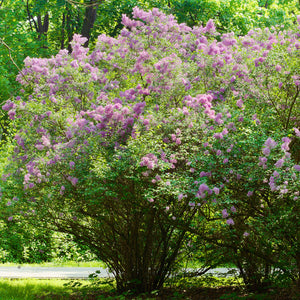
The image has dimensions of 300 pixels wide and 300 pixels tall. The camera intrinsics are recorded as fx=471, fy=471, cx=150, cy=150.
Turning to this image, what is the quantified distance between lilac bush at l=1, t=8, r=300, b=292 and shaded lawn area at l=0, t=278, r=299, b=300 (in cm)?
34

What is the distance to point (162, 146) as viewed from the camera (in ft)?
23.0

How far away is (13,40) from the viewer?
1825cm

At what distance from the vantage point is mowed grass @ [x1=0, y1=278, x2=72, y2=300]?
8641mm

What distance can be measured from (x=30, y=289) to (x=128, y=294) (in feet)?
8.42

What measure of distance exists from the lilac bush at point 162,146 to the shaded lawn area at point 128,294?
345mm

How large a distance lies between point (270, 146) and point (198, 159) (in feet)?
3.36

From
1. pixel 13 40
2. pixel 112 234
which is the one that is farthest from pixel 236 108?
pixel 13 40

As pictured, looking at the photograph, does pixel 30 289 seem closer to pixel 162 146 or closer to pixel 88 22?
pixel 162 146

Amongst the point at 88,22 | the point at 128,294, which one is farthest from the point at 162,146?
the point at 88,22

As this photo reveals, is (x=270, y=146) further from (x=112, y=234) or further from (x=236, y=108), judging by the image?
(x=112, y=234)

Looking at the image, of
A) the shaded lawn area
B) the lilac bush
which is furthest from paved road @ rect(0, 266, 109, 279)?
the lilac bush

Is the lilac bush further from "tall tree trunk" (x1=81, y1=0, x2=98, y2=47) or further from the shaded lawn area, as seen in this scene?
"tall tree trunk" (x1=81, y1=0, x2=98, y2=47)

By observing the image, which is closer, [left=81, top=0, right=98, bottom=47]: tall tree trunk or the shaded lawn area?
the shaded lawn area

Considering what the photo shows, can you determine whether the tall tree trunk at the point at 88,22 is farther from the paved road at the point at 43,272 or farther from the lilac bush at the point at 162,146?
the paved road at the point at 43,272
